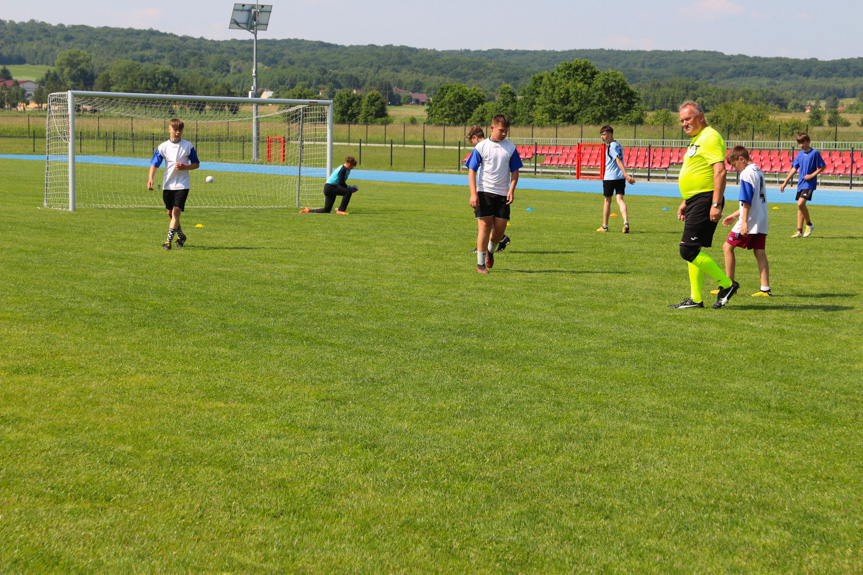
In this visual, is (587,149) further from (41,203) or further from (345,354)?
(345,354)

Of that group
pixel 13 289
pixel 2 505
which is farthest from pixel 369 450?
pixel 13 289

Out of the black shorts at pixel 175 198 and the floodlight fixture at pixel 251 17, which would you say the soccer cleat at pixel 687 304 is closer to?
the black shorts at pixel 175 198

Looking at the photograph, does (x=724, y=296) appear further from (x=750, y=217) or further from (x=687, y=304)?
(x=750, y=217)

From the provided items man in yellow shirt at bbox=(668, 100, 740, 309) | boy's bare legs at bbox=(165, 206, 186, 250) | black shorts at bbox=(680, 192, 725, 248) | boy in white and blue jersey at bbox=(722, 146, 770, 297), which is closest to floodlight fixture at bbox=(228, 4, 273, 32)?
boy's bare legs at bbox=(165, 206, 186, 250)

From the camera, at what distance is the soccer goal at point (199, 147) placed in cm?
2091

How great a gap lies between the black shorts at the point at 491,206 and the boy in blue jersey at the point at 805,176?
700 cm

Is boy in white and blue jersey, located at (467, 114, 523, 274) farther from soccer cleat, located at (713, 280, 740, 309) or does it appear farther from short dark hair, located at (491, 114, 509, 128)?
soccer cleat, located at (713, 280, 740, 309)

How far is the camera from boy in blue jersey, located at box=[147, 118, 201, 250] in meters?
12.9

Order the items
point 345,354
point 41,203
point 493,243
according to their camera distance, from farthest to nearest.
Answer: point 41,203, point 493,243, point 345,354

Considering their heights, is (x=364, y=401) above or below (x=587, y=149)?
below

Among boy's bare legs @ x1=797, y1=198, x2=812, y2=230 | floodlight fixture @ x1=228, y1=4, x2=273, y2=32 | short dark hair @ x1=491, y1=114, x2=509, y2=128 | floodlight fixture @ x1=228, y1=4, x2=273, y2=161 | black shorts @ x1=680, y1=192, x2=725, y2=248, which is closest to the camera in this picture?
black shorts @ x1=680, y1=192, x2=725, y2=248

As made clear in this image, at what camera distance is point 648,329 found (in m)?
7.95

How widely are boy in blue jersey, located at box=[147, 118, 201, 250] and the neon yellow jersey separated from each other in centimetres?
722

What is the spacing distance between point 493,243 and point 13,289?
18.6 ft
